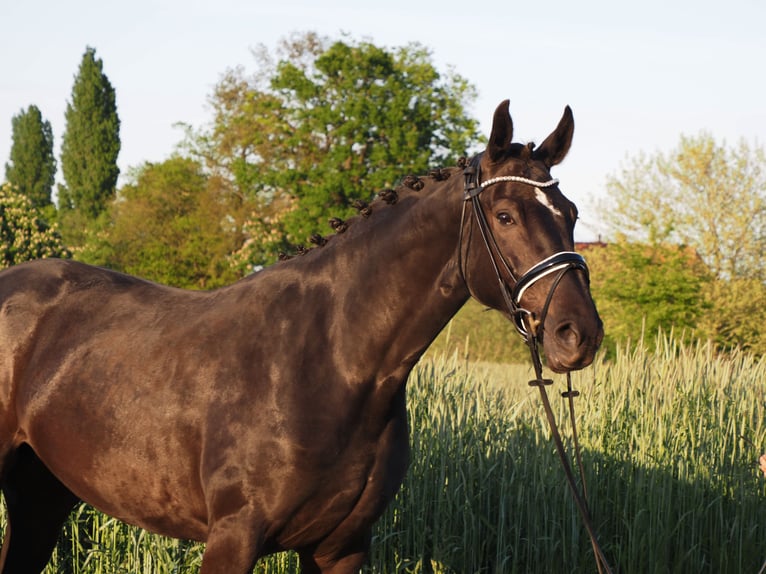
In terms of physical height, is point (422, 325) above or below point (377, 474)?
above

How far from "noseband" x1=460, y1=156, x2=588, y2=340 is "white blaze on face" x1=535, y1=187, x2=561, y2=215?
0.02m

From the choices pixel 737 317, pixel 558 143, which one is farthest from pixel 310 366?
pixel 737 317

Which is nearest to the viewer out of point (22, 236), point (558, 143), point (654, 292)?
point (558, 143)

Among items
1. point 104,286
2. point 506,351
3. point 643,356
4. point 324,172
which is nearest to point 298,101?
point 324,172

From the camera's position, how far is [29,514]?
12.3ft

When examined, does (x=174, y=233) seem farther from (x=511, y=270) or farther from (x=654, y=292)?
(x=511, y=270)

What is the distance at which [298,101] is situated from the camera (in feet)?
122

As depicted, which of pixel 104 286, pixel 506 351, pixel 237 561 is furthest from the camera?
pixel 506 351

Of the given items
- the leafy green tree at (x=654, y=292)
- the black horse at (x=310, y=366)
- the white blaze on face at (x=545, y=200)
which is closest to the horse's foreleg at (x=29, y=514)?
the black horse at (x=310, y=366)

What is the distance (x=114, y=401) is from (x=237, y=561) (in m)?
0.76

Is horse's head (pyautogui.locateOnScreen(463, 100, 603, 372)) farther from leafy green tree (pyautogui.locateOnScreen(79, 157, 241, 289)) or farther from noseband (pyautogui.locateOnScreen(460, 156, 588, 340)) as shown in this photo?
leafy green tree (pyautogui.locateOnScreen(79, 157, 241, 289))

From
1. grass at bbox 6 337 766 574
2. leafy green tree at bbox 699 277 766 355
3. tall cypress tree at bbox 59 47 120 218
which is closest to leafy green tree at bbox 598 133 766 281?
leafy green tree at bbox 699 277 766 355

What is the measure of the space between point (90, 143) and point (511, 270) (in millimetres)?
56862

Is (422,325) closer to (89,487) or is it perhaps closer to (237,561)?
(237,561)
